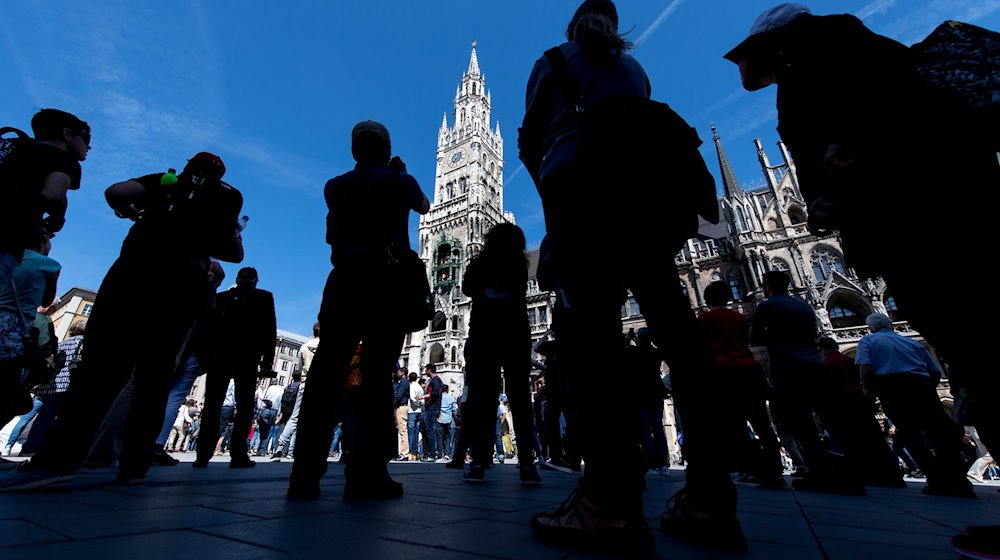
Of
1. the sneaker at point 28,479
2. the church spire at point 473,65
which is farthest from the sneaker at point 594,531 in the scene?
the church spire at point 473,65

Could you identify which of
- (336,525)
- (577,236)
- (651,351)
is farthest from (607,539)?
(651,351)

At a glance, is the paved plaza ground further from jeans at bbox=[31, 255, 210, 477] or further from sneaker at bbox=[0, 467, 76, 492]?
jeans at bbox=[31, 255, 210, 477]

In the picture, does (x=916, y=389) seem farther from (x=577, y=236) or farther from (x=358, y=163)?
(x=358, y=163)

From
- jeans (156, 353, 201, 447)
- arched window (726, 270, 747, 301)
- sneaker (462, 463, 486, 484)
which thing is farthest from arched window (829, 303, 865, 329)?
jeans (156, 353, 201, 447)

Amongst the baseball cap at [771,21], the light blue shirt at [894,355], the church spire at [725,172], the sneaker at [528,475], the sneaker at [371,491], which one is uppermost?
the church spire at [725,172]

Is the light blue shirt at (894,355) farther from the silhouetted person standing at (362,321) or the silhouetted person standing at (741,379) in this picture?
the silhouetted person standing at (362,321)

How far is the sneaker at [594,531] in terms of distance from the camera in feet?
3.79

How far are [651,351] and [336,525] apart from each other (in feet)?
14.1

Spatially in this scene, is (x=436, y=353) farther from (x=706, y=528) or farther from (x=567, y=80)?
(x=706, y=528)

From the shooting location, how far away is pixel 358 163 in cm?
289

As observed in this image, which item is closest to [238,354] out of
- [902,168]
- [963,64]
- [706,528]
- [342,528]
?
[342,528]

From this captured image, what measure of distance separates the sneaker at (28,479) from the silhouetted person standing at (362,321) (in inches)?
44.4

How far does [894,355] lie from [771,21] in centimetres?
432

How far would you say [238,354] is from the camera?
15.5 feet
